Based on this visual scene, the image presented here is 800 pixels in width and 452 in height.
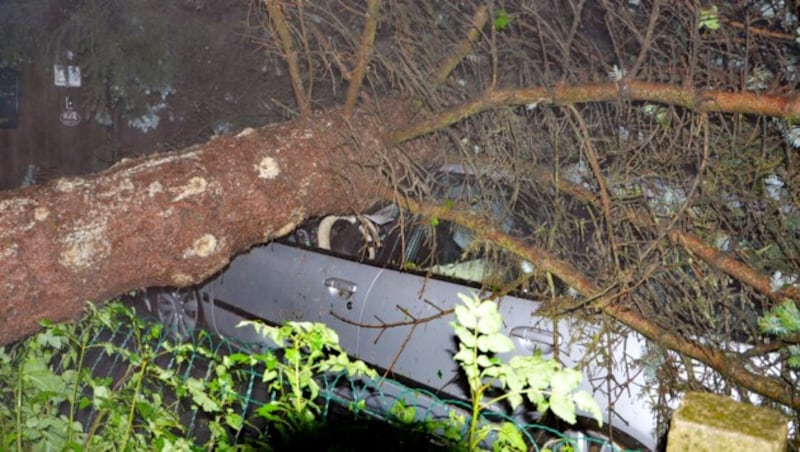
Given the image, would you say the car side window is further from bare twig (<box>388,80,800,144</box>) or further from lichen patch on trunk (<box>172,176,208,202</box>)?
lichen patch on trunk (<box>172,176,208,202</box>)

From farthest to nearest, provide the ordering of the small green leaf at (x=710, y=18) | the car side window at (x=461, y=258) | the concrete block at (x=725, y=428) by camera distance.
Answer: the car side window at (x=461, y=258) → the small green leaf at (x=710, y=18) → the concrete block at (x=725, y=428)

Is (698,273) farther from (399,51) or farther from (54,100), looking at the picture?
(54,100)

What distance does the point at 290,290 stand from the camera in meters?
5.20

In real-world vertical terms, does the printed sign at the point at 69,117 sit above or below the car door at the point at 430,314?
above

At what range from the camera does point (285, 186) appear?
3.82m

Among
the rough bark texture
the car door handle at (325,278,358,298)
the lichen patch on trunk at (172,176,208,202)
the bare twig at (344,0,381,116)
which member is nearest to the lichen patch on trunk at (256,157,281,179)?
the rough bark texture

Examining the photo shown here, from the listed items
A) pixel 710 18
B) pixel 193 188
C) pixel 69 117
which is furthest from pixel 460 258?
pixel 69 117

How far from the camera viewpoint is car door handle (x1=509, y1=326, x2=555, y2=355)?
3.83 m

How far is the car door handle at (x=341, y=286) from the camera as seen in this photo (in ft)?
15.6

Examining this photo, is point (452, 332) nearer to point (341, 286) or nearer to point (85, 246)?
point (341, 286)

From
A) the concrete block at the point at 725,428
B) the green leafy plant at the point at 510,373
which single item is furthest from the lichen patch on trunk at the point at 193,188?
the concrete block at the point at 725,428

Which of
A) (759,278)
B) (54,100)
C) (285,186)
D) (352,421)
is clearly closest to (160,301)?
(285,186)

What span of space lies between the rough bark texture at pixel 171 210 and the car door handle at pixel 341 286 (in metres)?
0.79

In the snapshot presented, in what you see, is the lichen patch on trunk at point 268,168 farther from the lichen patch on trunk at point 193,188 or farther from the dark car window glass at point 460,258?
the dark car window glass at point 460,258
